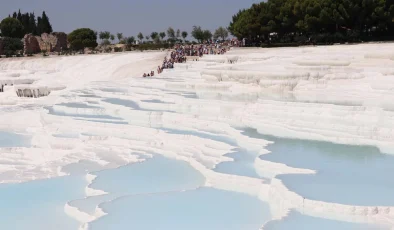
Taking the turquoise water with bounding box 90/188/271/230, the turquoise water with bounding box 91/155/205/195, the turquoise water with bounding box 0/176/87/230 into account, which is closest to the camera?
the turquoise water with bounding box 90/188/271/230

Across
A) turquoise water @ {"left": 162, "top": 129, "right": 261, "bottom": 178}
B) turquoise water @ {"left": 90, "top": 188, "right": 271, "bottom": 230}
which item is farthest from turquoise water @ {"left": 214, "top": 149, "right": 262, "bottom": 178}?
turquoise water @ {"left": 90, "top": 188, "right": 271, "bottom": 230}

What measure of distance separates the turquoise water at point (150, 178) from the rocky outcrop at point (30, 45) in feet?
101

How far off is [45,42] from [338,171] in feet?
115

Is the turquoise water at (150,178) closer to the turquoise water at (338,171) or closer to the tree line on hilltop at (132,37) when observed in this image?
the turquoise water at (338,171)

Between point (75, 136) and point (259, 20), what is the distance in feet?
66.5

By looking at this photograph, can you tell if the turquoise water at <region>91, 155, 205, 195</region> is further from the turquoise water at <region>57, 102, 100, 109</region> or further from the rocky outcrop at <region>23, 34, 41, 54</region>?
the rocky outcrop at <region>23, 34, 41, 54</region>

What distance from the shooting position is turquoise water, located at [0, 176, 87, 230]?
6055 millimetres

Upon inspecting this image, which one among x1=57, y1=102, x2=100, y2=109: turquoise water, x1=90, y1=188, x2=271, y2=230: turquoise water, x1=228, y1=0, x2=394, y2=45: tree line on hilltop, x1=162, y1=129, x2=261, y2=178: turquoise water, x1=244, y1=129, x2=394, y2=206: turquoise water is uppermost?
x1=228, y1=0, x2=394, y2=45: tree line on hilltop

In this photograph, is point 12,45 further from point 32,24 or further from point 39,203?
point 39,203

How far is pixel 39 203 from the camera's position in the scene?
6719mm

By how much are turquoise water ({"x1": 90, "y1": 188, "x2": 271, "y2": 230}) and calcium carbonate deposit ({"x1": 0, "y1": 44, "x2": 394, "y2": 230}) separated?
18mm

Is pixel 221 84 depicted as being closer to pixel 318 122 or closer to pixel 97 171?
pixel 318 122

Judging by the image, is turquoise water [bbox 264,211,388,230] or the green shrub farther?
the green shrub

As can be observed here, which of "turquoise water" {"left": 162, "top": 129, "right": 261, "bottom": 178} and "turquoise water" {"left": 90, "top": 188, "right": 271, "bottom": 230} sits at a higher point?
"turquoise water" {"left": 162, "top": 129, "right": 261, "bottom": 178}
